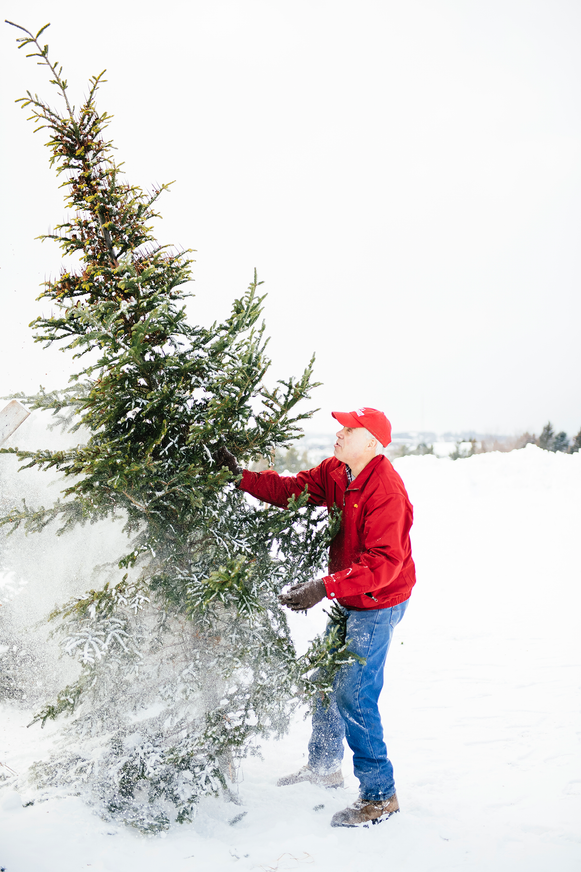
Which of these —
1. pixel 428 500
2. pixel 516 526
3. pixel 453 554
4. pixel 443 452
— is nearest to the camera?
pixel 453 554

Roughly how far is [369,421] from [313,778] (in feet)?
9.10

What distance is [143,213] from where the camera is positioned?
351 cm

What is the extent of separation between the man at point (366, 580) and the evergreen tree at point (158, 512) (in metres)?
0.18

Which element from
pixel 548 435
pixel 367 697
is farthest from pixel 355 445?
pixel 548 435

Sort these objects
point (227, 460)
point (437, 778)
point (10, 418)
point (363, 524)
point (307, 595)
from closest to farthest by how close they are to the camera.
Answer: point (307, 595)
point (363, 524)
point (227, 460)
point (10, 418)
point (437, 778)

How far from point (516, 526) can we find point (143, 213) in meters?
11.5

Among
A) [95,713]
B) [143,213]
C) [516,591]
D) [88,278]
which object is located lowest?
[516,591]

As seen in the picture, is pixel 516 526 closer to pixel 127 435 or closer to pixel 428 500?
pixel 428 500

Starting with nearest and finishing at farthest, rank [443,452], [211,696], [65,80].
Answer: [65,80]
[211,696]
[443,452]

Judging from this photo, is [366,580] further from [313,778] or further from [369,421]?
[313,778]

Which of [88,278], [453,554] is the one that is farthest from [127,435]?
[453,554]

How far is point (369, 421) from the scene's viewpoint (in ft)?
12.0

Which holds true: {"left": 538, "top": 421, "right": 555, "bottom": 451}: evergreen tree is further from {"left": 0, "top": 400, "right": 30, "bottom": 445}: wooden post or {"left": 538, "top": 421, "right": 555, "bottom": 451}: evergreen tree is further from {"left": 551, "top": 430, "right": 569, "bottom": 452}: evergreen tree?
{"left": 0, "top": 400, "right": 30, "bottom": 445}: wooden post

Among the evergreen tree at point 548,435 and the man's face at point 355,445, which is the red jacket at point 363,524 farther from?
the evergreen tree at point 548,435
